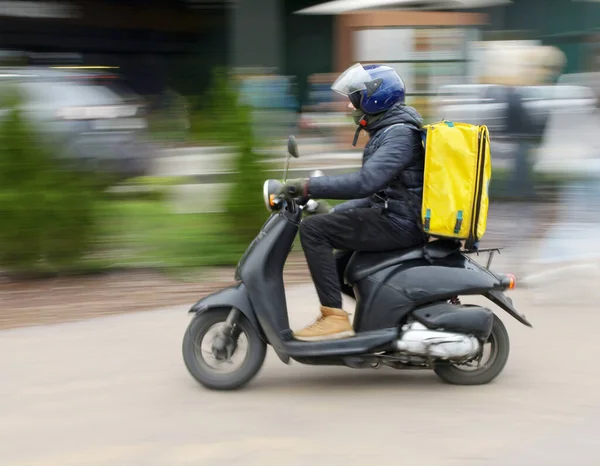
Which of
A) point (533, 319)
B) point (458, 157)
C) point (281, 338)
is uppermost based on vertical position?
point (458, 157)

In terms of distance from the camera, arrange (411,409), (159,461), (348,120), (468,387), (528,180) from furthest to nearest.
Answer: (348,120) → (528,180) → (468,387) → (411,409) → (159,461)

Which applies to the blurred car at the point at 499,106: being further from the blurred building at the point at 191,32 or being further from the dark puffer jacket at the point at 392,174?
the blurred building at the point at 191,32

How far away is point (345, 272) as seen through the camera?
5270 millimetres

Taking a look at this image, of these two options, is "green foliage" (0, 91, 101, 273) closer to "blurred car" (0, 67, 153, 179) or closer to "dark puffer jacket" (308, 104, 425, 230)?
"blurred car" (0, 67, 153, 179)

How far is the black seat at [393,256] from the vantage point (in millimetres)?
5152

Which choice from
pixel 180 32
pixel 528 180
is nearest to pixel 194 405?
pixel 528 180

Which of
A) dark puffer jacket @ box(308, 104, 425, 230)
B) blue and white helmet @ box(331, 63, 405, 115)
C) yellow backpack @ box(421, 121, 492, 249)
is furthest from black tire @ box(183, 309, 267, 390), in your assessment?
blue and white helmet @ box(331, 63, 405, 115)

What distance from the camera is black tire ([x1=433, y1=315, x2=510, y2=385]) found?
525 centimetres

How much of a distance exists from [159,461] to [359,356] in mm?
1267

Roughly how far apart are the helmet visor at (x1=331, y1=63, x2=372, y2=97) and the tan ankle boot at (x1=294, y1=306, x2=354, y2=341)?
3.67 ft

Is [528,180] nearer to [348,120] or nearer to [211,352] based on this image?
[348,120]

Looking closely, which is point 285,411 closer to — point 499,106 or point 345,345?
point 345,345

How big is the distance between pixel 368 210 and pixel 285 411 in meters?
1.11

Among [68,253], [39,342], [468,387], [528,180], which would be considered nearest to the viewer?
[468,387]
